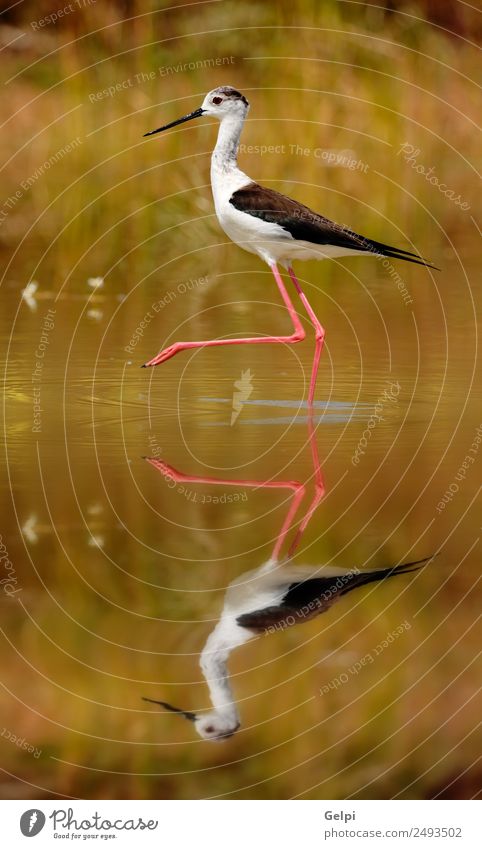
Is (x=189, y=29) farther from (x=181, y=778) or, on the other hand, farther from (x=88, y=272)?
(x=181, y=778)

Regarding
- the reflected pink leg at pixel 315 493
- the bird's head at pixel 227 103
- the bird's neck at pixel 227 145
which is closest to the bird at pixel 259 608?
the reflected pink leg at pixel 315 493

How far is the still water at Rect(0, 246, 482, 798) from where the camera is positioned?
16.3 feet

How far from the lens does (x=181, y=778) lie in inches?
188

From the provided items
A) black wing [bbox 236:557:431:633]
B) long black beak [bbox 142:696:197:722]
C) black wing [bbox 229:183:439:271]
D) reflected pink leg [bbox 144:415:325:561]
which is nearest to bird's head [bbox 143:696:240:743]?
long black beak [bbox 142:696:197:722]

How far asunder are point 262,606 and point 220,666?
1.80 ft

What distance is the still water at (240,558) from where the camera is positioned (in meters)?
4.96

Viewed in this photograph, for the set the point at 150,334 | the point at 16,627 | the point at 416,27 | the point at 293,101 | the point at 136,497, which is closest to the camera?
the point at 16,627

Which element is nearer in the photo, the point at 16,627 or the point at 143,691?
the point at 143,691

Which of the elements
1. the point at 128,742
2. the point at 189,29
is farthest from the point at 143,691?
the point at 189,29

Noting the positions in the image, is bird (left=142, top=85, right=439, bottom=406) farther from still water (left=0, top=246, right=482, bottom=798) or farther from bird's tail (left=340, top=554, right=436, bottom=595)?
bird's tail (left=340, top=554, right=436, bottom=595)

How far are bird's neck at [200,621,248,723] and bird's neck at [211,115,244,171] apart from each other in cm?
455
